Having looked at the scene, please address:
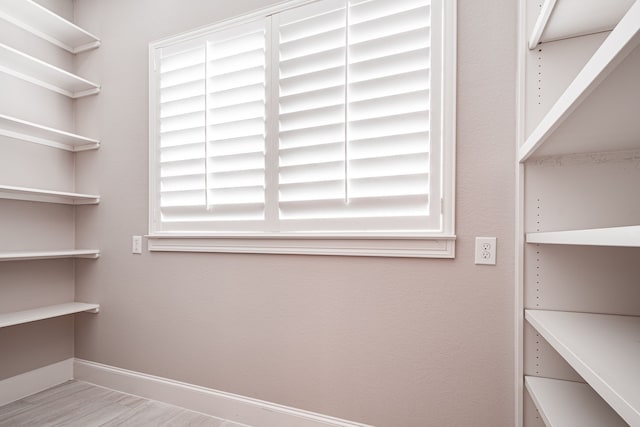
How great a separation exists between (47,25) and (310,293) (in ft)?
7.80

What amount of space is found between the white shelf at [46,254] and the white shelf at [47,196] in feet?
1.12

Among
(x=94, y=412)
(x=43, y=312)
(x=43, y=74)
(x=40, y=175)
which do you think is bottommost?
(x=94, y=412)

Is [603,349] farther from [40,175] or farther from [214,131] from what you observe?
[40,175]

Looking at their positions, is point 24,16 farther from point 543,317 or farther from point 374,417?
point 543,317

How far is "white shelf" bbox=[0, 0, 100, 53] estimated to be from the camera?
199 cm

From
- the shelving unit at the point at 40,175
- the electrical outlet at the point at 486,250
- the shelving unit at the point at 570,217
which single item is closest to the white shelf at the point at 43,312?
the shelving unit at the point at 40,175

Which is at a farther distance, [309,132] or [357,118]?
[309,132]

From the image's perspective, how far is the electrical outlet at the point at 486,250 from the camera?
138 cm

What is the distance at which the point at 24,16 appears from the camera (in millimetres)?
2066

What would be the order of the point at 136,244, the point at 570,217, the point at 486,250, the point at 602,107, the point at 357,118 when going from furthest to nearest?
the point at 136,244
the point at 357,118
the point at 486,250
the point at 570,217
the point at 602,107

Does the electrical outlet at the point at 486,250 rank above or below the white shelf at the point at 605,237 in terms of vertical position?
below

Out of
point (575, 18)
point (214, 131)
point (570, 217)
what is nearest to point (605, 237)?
point (570, 217)

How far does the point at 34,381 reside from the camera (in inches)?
85.3

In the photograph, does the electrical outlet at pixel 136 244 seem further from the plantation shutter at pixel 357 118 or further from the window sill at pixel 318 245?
the plantation shutter at pixel 357 118
